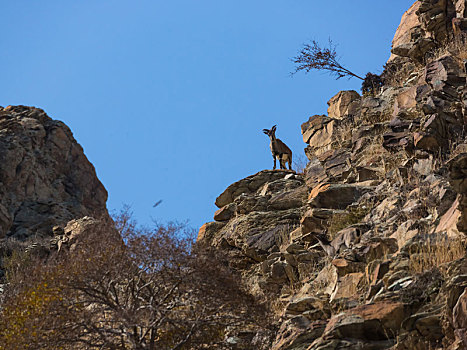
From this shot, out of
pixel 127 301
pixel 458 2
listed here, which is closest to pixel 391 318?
pixel 127 301

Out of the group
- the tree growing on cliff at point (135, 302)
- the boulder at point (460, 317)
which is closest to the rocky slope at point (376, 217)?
the boulder at point (460, 317)

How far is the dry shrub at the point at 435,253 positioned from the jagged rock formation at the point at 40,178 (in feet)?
75.9

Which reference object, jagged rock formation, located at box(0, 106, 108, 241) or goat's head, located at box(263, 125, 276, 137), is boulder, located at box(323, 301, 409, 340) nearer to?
goat's head, located at box(263, 125, 276, 137)

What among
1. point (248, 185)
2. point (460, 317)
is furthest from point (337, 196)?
point (460, 317)

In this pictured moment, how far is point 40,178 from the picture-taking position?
36781mm

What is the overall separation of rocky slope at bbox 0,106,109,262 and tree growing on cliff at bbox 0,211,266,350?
16400mm

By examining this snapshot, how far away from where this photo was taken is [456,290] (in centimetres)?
971

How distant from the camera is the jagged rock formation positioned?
33.5 metres

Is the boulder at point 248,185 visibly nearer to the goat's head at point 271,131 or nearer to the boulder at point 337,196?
the goat's head at point 271,131

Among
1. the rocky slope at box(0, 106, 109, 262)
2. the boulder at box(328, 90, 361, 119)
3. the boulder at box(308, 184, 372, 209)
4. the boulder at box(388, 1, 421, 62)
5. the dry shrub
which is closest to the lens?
the dry shrub

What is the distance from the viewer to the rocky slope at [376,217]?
34.1 ft

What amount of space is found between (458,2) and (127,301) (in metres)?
14.0

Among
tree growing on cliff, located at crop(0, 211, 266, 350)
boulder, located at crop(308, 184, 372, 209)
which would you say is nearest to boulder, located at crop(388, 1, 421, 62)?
boulder, located at crop(308, 184, 372, 209)

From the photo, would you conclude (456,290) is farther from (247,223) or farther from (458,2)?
(458,2)
